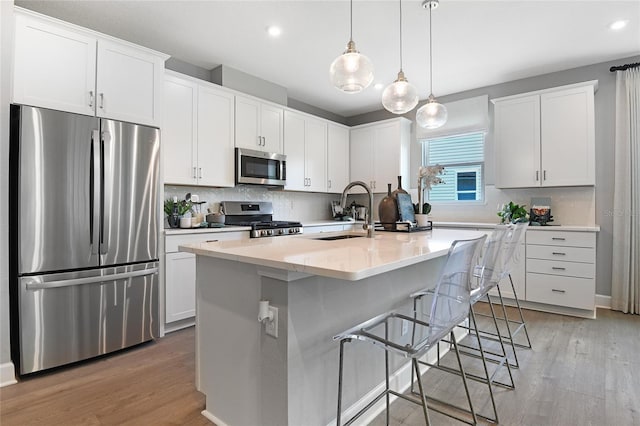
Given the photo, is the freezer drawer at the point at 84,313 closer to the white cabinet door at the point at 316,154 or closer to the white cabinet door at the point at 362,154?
the white cabinet door at the point at 316,154

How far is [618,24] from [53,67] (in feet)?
15.6

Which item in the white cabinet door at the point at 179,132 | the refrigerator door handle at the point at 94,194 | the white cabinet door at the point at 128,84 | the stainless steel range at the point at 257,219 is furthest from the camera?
the stainless steel range at the point at 257,219

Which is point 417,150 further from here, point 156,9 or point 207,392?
point 207,392

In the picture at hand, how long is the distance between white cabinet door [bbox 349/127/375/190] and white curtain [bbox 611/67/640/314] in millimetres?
3016

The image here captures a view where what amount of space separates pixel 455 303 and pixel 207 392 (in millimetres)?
1388

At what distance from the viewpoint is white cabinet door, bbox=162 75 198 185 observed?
327cm

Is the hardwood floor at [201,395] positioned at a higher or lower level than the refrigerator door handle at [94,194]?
lower

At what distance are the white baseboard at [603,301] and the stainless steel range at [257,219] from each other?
358 cm

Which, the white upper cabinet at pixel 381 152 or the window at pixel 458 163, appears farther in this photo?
the white upper cabinet at pixel 381 152

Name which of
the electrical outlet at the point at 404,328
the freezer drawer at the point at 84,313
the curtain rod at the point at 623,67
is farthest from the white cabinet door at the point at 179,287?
the curtain rod at the point at 623,67

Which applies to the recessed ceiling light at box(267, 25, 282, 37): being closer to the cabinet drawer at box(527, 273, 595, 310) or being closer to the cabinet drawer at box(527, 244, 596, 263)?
the cabinet drawer at box(527, 244, 596, 263)

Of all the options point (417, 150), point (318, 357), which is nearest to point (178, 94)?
point (318, 357)

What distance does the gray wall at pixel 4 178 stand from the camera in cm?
213

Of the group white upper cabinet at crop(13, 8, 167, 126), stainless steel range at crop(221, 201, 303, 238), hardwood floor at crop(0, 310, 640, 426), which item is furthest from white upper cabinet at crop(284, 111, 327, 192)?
hardwood floor at crop(0, 310, 640, 426)
